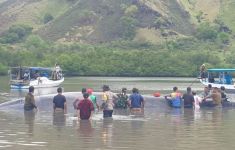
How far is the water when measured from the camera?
65.7ft

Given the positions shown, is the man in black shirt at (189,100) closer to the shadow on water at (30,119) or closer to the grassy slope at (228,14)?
the shadow on water at (30,119)

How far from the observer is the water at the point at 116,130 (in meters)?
20.0

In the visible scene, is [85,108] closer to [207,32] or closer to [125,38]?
[207,32]

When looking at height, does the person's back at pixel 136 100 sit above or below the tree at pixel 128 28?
below

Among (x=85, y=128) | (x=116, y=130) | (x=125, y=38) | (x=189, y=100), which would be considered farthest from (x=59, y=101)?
(x=125, y=38)

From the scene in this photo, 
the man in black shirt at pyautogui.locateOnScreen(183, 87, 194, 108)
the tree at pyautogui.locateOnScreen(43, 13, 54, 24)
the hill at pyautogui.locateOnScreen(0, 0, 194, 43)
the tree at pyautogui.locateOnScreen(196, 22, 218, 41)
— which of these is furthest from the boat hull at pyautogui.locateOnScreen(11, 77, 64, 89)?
the tree at pyautogui.locateOnScreen(43, 13, 54, 24)

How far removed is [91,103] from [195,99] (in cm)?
1083

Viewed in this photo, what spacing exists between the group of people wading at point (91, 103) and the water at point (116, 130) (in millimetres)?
361

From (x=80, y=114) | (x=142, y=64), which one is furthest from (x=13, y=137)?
(x=142, y=64)

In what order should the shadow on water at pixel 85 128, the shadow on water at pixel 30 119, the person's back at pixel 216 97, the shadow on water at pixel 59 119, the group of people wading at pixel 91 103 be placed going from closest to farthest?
the shadow on water at pixel 85 128
the shadow on water at pixel 30 119
the shadow on water at pixel 59 119
the group of people wading at pixel 91 103
the person's back at pixel 216 97

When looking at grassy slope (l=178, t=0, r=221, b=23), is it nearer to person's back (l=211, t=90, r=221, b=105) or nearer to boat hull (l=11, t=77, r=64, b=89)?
boat hull (l=11, t=77, r=64, b=89)

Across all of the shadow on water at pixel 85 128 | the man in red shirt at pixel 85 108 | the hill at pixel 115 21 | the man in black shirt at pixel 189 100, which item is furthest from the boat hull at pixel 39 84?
the hill at pixel 115 21

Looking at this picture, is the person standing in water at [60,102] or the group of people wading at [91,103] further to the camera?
the person standing in water at [60,102]

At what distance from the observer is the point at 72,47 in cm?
14912
